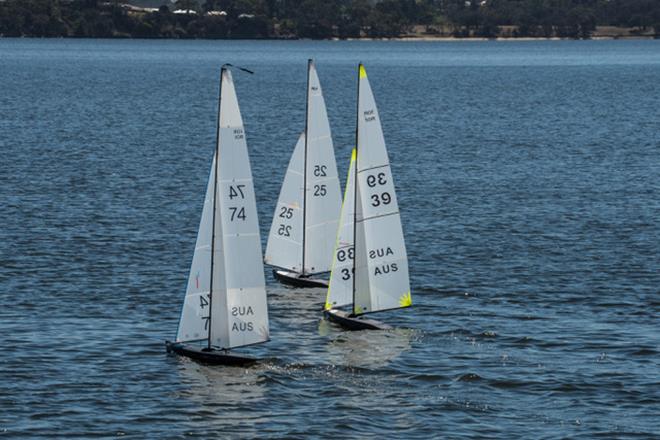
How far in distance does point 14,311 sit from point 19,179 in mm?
41970

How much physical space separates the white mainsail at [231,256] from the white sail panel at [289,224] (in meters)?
11.6

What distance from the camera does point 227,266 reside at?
4484 centimetres

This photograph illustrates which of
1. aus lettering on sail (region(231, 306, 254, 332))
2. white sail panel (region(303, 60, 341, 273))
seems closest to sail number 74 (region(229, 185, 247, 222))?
aus lettering on sail (region(231, 306, 254, 332))

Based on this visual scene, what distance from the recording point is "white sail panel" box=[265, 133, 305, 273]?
186 feet

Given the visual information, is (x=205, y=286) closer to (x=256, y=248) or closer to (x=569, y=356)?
(x=256, y=248)

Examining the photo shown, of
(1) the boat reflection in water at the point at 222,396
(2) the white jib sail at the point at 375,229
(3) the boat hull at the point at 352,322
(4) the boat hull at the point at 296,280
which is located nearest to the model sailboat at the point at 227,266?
(1) the boat reflection in water at the point at 222,396

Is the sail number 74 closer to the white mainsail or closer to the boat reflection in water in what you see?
the white mainsail

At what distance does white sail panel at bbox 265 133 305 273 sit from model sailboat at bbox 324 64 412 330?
6407 millimetres

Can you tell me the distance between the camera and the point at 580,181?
97.9 meters

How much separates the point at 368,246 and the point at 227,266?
23.8 ft

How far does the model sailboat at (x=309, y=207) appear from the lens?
54.9 m

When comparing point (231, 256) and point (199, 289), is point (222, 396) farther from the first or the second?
point (231, 256)

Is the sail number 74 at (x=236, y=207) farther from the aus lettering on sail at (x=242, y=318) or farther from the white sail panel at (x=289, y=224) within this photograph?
the white sail panel at (x=289, y=224)

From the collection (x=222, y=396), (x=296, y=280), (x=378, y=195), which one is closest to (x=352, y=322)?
(x=378, y=195)
